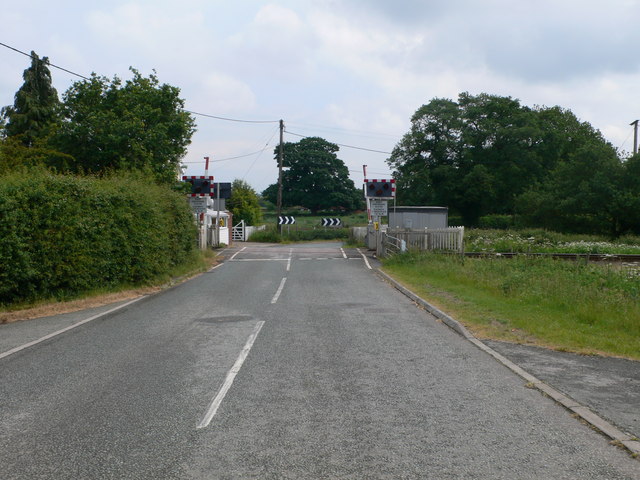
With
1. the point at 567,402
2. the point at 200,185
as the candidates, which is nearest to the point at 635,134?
the point at 200,185

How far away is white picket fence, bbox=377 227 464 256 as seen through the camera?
22.8 m

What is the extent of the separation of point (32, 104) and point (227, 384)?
138 ft

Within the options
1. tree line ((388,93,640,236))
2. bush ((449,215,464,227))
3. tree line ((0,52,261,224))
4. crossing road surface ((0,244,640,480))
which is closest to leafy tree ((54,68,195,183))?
tree line ((0,52,261,224))

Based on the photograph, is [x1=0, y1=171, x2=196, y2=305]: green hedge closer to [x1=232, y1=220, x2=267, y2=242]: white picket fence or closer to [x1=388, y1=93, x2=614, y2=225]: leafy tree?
[x1=232, y1=220, x2=267, y2=242]: white picket fence

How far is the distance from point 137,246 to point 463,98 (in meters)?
53.8

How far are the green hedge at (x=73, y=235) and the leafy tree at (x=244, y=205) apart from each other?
46.9m

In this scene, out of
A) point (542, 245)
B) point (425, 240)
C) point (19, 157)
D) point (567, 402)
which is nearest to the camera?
point (567, 402)

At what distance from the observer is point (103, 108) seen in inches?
1161

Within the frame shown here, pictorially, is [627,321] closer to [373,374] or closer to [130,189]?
[373,374]

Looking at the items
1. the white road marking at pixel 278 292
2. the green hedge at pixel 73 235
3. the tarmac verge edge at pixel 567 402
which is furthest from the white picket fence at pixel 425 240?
the tarmac verge edge at pixel 567 402

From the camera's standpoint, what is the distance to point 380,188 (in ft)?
100

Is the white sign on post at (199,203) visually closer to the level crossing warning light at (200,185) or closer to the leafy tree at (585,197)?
the level crossing warning light at (200,185)

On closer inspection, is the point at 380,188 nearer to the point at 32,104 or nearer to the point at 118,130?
the point at 118,130

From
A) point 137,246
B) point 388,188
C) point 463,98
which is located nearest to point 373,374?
point 137,246
